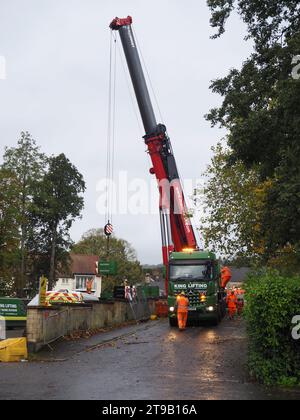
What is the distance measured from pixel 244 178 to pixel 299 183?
2097cm

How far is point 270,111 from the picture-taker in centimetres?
1738

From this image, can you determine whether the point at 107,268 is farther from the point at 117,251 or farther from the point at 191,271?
the point at 117,251

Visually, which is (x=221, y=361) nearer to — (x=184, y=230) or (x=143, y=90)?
(x=184, y=230)

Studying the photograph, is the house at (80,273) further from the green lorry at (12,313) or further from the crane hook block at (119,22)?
the crane hook block at (119,22)

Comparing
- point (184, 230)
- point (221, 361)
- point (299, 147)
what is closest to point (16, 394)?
point (221, 361)

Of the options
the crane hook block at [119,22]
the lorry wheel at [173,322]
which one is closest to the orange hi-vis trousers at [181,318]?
the lorry wheel at [173,322]

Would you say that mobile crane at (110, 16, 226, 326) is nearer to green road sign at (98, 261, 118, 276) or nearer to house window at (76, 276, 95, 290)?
green road sign at (98, 261, 118, 276)

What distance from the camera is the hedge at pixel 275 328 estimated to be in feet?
30.9

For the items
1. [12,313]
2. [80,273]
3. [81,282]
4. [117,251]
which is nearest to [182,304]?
[12,313]

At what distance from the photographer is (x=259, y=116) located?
56.1 ft

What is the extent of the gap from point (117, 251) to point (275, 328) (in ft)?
266

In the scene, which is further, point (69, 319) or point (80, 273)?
point (80, 273)

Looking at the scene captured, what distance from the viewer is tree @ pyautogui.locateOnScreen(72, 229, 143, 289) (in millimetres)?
85500

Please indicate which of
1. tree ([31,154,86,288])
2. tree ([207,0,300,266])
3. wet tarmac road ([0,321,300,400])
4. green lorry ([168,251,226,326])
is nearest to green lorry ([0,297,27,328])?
green lorry ([168,251,226,326])
